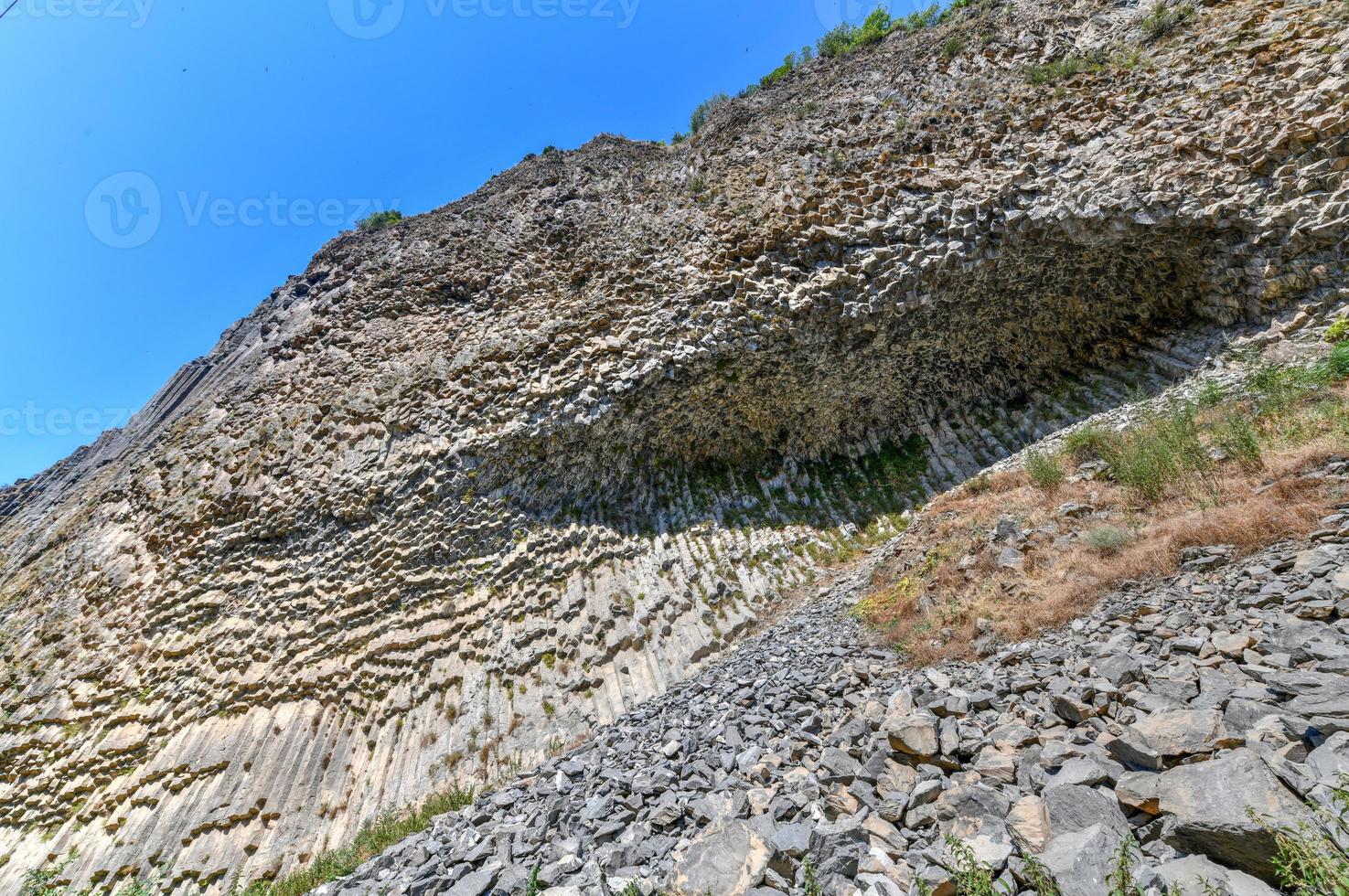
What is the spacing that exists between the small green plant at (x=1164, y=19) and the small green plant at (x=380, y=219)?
2208 cm

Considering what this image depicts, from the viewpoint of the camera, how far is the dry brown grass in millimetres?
4473

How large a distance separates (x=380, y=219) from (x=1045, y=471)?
73.3 feet

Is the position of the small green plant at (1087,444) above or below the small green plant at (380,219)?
below

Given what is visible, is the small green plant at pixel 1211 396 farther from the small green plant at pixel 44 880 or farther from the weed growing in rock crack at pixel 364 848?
the small green plant at pixel 44 880

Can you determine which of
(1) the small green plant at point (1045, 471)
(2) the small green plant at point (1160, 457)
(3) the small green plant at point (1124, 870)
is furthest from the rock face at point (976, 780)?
(1) the small green plant at point (1045, 471)

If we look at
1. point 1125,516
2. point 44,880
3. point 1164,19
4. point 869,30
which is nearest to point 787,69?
point 869,30

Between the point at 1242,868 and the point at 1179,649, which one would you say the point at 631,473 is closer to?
the point at 1179,649

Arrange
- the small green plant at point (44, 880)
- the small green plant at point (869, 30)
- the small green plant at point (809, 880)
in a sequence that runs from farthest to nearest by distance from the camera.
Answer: the small green plant at point (869, 30) < the small green plant at point (44, 880) < the small green plant at point (809, 880)

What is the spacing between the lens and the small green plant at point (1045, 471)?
754 centimetres

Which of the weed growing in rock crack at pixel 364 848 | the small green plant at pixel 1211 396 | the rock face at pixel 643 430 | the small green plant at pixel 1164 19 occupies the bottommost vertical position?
the weed growing in rock crack at pixel 364 848

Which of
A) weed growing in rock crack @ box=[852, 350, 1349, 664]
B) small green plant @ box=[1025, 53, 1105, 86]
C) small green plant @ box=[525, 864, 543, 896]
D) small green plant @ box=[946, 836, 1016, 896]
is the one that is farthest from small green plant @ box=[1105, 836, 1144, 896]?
small green plant @ box=[1025, 53, 1105, 86]

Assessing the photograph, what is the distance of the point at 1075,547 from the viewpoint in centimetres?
554

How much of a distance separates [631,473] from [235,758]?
30.5 feet

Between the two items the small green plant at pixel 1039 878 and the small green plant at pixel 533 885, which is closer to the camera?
the small green plant at pixel 1039 878
